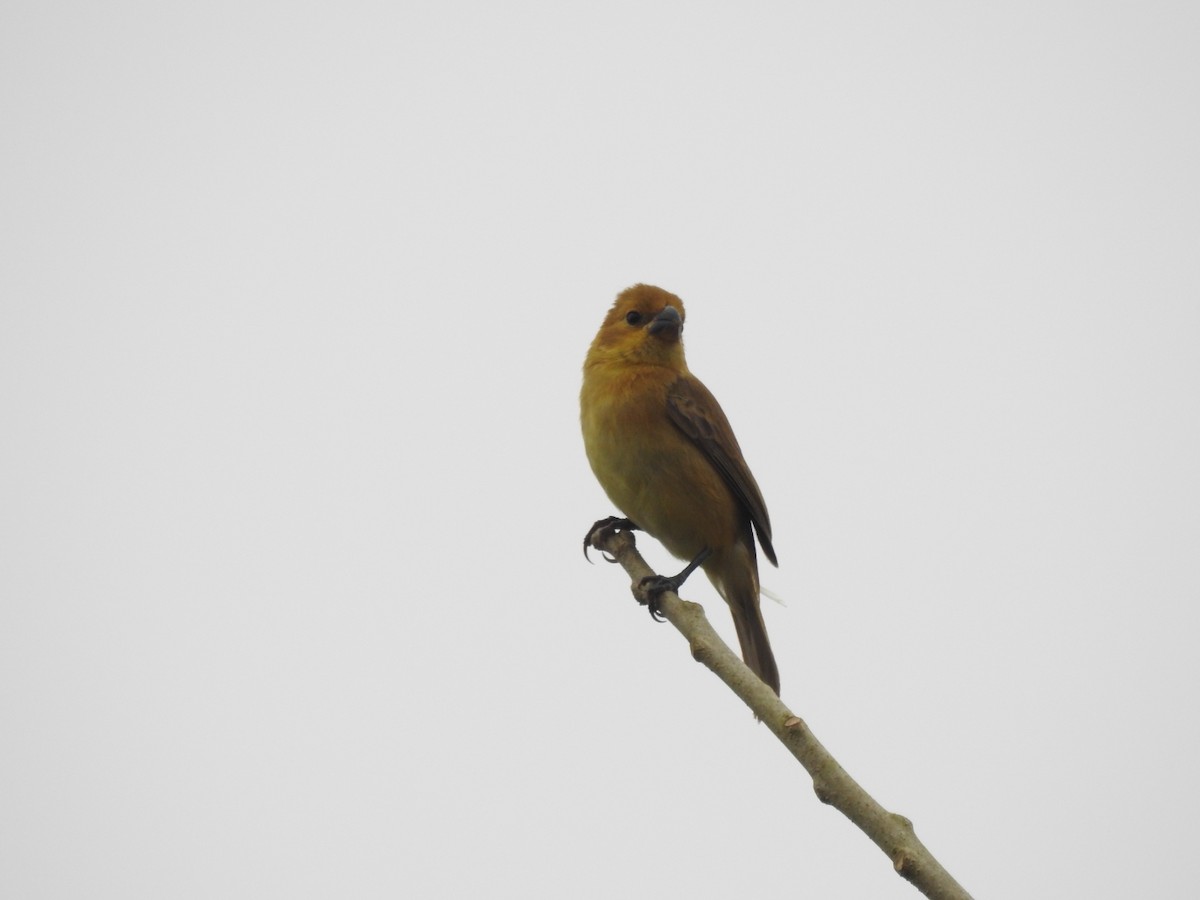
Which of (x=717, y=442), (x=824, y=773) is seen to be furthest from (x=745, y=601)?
(x=824, y=773)

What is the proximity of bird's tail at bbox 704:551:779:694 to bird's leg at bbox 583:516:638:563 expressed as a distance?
52 centimetres

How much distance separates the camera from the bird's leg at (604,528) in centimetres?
568

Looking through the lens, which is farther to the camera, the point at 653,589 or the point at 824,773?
the point at 653,589

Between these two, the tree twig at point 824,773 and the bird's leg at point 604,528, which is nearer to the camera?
the tree twig at point 824,773

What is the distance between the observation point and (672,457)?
5.76 m

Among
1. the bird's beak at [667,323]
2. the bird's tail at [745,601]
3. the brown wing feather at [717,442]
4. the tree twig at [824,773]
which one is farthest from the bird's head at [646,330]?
the tree twig at [824,773]

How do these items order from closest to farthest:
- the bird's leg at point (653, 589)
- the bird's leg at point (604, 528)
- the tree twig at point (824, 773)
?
1. the tree twig at point (824, 773)
2. the bird's leg at point (653, 589)
3. the bird's leg at point (604, 528)

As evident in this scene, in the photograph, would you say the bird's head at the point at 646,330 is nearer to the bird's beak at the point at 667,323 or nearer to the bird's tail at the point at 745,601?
the bird's beak at the point at 667,323

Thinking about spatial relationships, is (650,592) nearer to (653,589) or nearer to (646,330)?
(653,589)

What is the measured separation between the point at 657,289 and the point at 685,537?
136 centimetres

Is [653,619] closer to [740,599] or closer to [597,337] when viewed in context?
[740,599]

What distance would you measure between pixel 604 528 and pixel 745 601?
0.93 m

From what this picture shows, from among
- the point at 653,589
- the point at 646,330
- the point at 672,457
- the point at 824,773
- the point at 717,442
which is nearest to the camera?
the point at 824,773

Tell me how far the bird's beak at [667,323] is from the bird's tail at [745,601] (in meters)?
1.26
